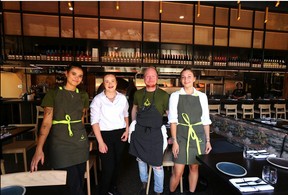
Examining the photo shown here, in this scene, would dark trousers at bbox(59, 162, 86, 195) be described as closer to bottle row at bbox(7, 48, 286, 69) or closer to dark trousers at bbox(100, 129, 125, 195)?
dark trousers at bbox(100, 129, 125, 195)

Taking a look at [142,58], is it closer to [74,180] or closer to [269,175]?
[74,180]

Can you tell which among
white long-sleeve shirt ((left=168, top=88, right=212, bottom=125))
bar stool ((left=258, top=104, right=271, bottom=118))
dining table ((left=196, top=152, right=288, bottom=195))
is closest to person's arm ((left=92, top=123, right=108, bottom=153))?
white long-sleeve shirt ((left=168, top=88, right=212, bottom=125))

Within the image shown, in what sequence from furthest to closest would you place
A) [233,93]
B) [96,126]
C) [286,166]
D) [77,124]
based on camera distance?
[233,93] → [96,126] → [77,124] → [286,166]

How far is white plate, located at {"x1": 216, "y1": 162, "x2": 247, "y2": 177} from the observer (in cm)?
137

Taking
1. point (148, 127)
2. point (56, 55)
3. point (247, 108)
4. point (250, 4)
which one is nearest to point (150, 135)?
point (148, 127)

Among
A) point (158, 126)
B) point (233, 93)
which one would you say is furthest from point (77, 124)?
point (233, 93)

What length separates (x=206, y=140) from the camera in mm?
2088

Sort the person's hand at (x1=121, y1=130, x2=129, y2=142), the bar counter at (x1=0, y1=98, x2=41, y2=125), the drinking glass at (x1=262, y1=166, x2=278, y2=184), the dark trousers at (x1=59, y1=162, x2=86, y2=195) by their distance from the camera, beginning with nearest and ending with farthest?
the drinking glass at (x1=262, y1=166, x2=278, y2=184)
the dark trousers at (x1=59, y1=162, x2=86, y2=195)
the person's hand at (x1=121, y1=130, x2=129, y2=142)
the bar counter at (x1=0, y1=98, x2=41, y2=125)

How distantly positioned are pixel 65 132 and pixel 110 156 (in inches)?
23.4

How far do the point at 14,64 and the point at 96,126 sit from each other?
481 cm

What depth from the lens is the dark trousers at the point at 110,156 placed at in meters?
2.03

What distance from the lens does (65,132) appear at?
66.5 inches

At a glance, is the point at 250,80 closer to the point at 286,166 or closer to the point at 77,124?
the point at 286,166

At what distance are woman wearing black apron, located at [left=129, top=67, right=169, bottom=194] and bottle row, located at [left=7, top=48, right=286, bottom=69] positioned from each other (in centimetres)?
380
